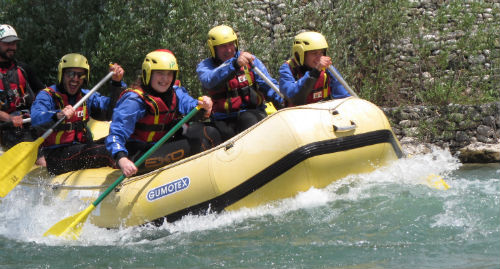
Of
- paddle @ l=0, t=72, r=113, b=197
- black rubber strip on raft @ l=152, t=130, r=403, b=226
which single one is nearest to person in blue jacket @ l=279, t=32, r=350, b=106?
black rubber strip on raft @ l=152, t=130, r=403, b=226

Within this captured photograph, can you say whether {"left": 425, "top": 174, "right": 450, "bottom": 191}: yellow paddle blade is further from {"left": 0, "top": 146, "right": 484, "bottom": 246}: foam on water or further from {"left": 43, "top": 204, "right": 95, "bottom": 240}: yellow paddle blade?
{"left": 43, "top": 204, "right": 95, "bottom": 240}: yellow paddle blade

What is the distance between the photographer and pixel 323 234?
15.0 feet

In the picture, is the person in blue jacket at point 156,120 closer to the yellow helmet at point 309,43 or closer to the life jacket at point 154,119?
the life jacket at point 154,119

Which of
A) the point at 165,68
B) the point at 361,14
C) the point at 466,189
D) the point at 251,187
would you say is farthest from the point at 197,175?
the point at 361,14

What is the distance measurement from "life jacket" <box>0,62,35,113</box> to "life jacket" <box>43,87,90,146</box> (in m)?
1.05

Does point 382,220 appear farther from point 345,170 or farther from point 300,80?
point 300,80

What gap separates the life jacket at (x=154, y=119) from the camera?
5309 millimetres

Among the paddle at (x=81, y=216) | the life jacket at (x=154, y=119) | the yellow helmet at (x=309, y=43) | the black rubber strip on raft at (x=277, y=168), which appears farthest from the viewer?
the yellow helmet at (x=309, y=43)

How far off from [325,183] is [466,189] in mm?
1285

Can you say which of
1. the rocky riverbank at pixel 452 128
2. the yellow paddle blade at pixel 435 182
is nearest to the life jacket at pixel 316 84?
the yellow paddle blade at pixel 435 182

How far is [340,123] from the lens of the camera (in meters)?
4.93

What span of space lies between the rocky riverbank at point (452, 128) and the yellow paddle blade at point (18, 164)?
5786 millimetres

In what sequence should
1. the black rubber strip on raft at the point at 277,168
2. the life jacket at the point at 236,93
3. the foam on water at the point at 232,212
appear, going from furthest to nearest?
the life jacket at the point at 236,93 → the foam on water at the point at 232,212 → the black rubber strip on raft at the point at 277,168


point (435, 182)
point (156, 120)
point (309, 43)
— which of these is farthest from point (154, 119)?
point (435, 182)
